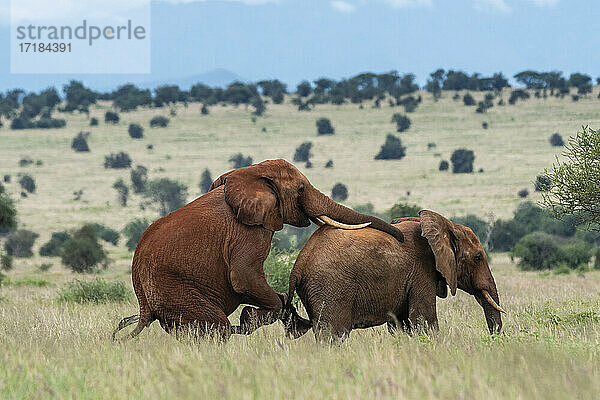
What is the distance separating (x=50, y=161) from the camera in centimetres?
7700

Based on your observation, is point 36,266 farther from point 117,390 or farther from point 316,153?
point 316,153

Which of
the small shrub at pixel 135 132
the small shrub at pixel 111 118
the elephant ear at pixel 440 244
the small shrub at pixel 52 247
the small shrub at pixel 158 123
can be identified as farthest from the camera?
the small shrub at pixel 111 118

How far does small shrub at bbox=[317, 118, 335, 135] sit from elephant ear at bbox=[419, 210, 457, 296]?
260 ft

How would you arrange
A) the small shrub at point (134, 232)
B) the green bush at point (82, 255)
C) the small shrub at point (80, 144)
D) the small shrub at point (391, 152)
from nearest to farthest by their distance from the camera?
1. the green bush at point (82, 255)
2. the small shrub at point (134, 232)
3. the small shrub at point (391, 152)
4. the small shrub at point (80, 144)

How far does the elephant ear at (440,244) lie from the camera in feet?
26.1

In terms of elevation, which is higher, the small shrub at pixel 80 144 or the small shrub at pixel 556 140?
the small shrub at pixel 556 140

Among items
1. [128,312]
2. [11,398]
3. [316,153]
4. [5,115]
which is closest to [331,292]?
[11,398]

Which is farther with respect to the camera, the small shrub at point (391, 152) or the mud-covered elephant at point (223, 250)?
the small shrub at point (391, 152)

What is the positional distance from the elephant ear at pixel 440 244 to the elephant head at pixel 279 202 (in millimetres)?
288

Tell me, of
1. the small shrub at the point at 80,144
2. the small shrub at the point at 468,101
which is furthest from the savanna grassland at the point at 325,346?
the small shrub at the point at 468,101

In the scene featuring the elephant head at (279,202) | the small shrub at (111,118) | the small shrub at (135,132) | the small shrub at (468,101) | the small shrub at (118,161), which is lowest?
the small shrub at (118,161)

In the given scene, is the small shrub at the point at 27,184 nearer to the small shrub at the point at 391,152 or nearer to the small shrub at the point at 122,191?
the small shrub at the point at 122,191

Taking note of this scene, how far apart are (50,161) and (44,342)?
72337 mm

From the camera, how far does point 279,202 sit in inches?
300
